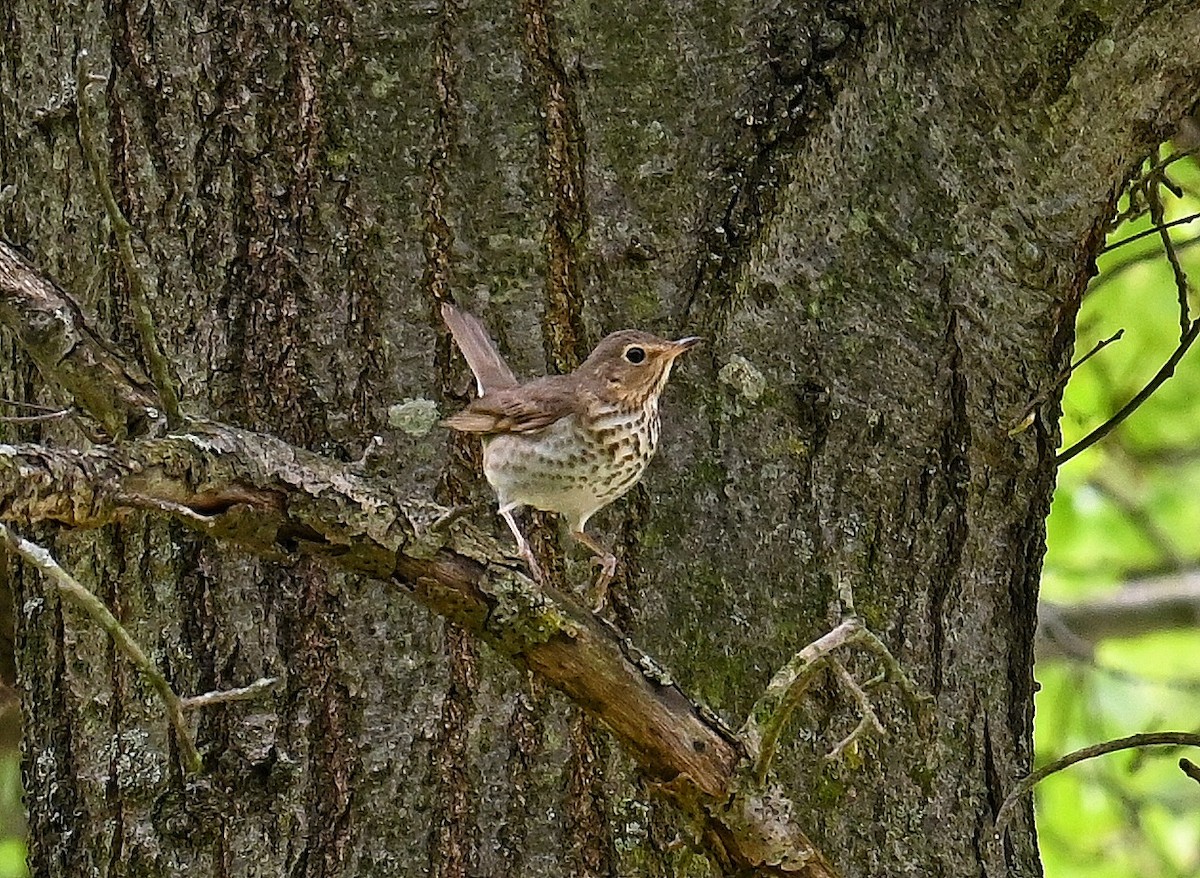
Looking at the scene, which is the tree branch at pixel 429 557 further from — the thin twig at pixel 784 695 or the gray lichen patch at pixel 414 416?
the gray lichen patch at pixel 414 416

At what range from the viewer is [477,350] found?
2248 mm

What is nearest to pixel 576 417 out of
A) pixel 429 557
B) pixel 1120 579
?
pixel 429 557

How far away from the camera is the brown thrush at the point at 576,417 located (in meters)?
2.25

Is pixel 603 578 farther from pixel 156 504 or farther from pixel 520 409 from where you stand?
pixel 156 504

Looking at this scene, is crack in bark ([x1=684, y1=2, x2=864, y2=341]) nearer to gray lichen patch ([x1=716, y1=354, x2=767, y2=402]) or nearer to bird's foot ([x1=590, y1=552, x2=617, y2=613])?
gray lichen patch ([x1=716, y1=354, x2=767, y2=402])

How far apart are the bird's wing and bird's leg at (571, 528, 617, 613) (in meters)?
0.19

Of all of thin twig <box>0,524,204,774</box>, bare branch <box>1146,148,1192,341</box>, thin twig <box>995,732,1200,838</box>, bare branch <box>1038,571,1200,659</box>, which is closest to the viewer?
thin twig <box>0,524,204,774</box>

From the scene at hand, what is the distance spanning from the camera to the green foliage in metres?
4.52

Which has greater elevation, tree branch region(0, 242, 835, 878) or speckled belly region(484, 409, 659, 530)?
speckled belly region(484, 409, 659, 530)

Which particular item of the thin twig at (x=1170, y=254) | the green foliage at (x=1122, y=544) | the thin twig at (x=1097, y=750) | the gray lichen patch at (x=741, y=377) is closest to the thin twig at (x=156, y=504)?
the gray lichen patch at (x=741, y=377)

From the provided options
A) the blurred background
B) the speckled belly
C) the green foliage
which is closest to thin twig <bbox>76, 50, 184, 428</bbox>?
the speckled belly

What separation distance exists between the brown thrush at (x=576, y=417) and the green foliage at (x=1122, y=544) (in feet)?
6.44

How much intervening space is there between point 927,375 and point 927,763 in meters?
→ 0.61

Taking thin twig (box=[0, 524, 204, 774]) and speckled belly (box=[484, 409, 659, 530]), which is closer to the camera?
thin twig (box=[0, 524, 204, 774])
